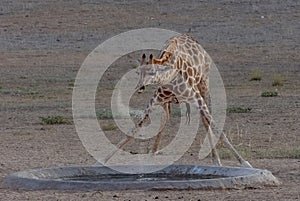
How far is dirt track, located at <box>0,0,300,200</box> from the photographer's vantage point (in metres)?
14.6

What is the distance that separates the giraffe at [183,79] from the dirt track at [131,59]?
1057 mm

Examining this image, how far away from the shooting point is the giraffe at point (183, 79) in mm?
13141

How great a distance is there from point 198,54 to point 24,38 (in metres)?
24.9

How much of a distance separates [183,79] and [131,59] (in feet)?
66.3

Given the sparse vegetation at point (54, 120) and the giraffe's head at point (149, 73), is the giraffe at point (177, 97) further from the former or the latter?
the sparse vegetation at point (54, 120)

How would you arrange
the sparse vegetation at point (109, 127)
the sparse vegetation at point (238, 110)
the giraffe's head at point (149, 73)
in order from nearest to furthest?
the giraffe's head at point (149, 73) → the sparse vegetation at point (109, 127) → the sparse vegetation at point (238, 110)

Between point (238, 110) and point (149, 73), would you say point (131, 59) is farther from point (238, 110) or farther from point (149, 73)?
point (149, 73)

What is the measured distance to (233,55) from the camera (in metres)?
34.2

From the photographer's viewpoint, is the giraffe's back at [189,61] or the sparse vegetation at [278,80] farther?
the sparse vegetation at [278,80]

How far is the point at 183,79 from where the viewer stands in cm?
1341

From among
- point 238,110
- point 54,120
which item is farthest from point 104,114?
point 238,110

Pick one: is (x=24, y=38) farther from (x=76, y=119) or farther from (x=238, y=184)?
(x=238, y=184)

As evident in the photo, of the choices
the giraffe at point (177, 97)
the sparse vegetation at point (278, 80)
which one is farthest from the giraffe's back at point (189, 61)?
the sparse vegetation at point (278, 80)

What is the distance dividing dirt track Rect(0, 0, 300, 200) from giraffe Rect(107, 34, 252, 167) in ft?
3.47
